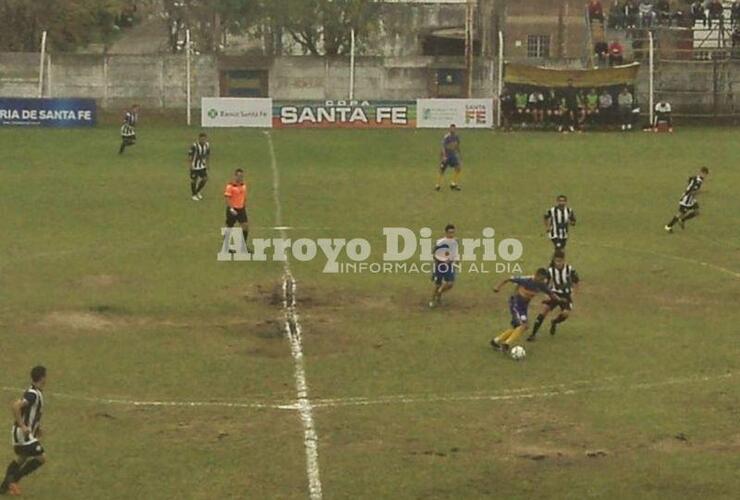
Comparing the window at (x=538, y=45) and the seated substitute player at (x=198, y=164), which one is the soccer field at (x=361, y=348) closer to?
the seated substitute player at (x=198, y=164)

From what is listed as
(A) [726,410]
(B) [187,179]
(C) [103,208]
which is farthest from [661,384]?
(B) [187,179]

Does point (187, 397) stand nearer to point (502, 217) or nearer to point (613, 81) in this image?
point (502, 217)

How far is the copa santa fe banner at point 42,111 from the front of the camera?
59.3m

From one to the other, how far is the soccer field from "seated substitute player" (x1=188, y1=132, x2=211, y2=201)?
44 cm

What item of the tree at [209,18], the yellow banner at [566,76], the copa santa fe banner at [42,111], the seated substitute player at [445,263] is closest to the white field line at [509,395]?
the seated substitute player at [445,263]

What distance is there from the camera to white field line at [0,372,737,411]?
21.6 metres

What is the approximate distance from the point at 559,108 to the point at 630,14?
10641mm

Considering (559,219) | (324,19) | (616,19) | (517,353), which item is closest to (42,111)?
(324,19)

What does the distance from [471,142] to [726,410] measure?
114 ft

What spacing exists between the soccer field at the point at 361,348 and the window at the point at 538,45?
2914 centimetres

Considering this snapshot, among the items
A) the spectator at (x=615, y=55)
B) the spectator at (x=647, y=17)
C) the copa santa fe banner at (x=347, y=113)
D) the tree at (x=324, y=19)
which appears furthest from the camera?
the tree at (x=324, y=19)

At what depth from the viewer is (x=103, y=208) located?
132 ft

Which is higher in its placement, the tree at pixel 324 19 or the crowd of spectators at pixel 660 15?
the tree at pixel 324 19

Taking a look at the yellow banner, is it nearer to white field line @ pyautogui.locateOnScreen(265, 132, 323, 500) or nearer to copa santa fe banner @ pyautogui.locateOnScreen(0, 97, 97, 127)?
copa santa fe banner @ pyautogui.locateOnScreen(0, 97, 97, 127)
